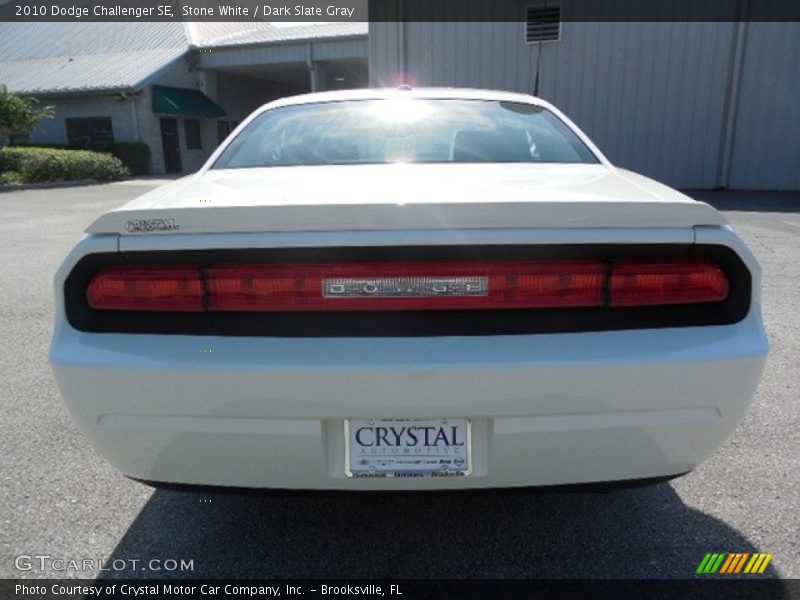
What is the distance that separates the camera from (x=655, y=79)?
1344 cm

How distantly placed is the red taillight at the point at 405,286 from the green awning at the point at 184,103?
23278 millimetres

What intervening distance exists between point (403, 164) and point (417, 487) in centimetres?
121

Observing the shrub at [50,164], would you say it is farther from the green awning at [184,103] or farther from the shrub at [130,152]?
the green awning at [184,103]

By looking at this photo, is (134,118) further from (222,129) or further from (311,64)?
(311,64)

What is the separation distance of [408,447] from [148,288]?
830 millimetres

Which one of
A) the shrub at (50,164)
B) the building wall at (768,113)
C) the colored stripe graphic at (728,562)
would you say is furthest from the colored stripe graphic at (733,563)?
the shrub at (50,164)

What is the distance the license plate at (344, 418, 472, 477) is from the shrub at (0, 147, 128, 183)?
18.9m

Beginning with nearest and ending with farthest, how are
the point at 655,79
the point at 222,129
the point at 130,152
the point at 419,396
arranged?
the point at 419,396 → the point at 655,79 → the point at 130,152 → the point at 222,129

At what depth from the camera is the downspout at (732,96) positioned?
12.8m

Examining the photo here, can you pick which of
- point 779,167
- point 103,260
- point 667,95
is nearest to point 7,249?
point 103,260

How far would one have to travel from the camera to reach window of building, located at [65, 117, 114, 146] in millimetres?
22578

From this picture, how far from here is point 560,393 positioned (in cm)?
150

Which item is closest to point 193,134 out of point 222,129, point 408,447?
point 222,129

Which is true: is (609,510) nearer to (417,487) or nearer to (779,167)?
(417,487)
